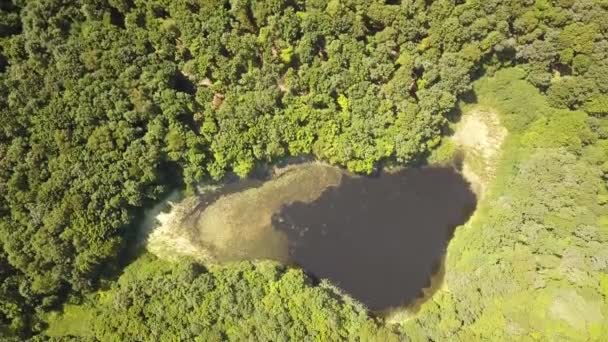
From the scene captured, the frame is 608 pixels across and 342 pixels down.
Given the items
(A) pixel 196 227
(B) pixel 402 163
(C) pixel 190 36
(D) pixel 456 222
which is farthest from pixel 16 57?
(D) pixel 456 222

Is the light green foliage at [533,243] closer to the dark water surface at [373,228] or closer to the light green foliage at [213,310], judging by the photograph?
the dark water surface at [373,228]

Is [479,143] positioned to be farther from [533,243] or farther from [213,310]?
[213,310]

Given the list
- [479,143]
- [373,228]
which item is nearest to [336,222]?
[373,228]

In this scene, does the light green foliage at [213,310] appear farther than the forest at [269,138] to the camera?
Yes

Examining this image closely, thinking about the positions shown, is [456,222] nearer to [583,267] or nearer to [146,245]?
[583,267]

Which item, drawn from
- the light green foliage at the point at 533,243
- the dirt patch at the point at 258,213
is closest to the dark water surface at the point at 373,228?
the dirt patch at the point at 258,213

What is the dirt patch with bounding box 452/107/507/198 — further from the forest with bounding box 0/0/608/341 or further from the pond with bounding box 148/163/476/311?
the pond with bounding box 148/163/476/311
